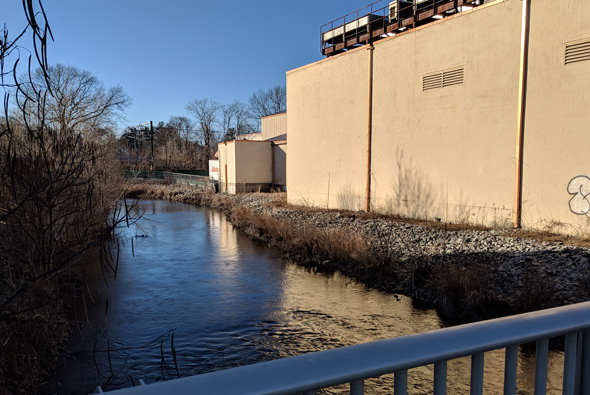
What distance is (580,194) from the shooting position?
10.3 m

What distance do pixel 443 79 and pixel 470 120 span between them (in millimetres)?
1722

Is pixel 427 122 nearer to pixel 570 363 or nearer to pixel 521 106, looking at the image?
pixel 521 106

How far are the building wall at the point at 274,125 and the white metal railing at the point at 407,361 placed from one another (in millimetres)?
36930

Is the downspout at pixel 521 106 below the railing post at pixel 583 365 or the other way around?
the other way around

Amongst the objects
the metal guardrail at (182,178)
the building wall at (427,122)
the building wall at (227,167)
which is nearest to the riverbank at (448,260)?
the building wall at (427,122)

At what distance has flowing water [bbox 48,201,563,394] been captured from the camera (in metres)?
5.84

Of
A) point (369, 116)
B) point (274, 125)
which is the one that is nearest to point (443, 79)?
point (369, 116)

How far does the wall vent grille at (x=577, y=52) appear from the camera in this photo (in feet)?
A: 33.3

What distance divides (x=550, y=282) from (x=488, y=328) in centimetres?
743

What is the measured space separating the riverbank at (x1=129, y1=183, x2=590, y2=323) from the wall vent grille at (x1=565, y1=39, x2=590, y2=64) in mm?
4318

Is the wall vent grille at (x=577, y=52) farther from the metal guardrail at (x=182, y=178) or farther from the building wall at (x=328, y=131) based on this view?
the metal guardrail at (x=182, y=178)

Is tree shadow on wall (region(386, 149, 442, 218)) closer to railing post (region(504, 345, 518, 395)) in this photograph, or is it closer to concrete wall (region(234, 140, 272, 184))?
railing post (region(504, 345, 518, 395))

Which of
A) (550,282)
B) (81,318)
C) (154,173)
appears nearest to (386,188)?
(550,282)

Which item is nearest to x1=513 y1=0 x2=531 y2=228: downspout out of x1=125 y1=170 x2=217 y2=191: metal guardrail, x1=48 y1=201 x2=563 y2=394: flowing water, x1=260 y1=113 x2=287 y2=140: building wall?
x1=48 y1=201 x2=563 y2=394: flowing water
